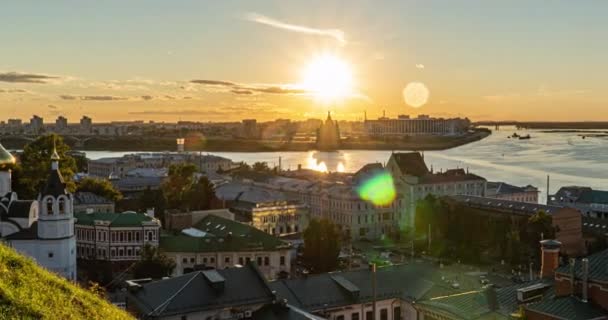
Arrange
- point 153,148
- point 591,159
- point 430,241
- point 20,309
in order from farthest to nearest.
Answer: point 153,148 < point 591,159 < point 430,241 < point 20,309

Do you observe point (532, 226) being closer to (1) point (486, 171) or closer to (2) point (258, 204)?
(2) point (258, 204)

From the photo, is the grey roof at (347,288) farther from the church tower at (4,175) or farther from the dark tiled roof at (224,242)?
the church tower at (4,175)

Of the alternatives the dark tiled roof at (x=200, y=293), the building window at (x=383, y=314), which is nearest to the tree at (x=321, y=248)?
the building window at (x=383, y=314)

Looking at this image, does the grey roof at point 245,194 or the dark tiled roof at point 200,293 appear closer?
the dark tiled roof at point 200,293

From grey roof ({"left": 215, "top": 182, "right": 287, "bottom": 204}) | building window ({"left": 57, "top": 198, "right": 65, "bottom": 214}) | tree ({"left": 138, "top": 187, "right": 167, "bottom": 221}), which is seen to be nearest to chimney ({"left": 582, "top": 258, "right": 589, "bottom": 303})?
building window ({"left": 57, "top": 198, "right": 65, "bottom": 214})

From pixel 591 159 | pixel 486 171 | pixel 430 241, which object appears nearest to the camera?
pixel 430 241

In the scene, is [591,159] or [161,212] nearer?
[161,212]

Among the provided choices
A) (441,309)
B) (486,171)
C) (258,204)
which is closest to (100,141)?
(486,171)
